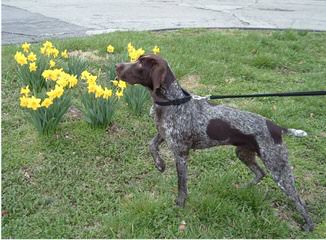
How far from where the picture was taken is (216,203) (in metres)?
3.89

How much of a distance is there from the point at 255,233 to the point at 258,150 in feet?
2.31

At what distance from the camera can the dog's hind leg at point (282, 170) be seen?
11.7 feet

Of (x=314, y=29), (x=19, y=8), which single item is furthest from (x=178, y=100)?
(x=19, y=8)

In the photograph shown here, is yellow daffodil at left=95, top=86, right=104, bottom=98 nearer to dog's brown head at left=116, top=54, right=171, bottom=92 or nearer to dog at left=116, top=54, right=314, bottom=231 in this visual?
dog at left=116, top=54, right=314, bottom=231

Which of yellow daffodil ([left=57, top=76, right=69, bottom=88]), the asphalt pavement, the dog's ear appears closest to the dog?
the dog's ear

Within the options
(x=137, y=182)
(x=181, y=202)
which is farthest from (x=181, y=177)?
(x=137, y=182)

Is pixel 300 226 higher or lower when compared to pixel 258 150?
lower

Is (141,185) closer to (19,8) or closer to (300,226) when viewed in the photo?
(300,226)

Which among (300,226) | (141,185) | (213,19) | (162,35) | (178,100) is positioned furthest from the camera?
(213,19)

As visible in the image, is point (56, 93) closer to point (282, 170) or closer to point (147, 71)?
point (147, 71)

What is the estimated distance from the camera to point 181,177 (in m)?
3.78

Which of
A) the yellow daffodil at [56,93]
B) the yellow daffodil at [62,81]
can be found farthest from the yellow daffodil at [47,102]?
the yellow daffodil at [62,81]

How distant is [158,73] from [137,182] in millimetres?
1401

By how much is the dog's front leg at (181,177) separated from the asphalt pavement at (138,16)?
246 inches
